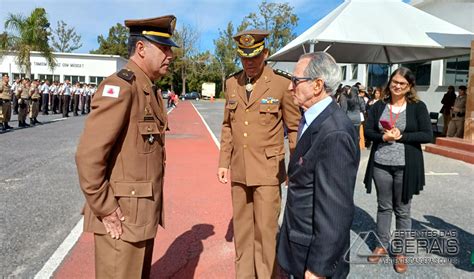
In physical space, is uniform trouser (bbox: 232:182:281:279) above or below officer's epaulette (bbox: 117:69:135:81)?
below

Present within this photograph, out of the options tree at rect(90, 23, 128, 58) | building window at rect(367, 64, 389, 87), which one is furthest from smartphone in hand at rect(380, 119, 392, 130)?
tree at rect(90, 23, 128, 58)

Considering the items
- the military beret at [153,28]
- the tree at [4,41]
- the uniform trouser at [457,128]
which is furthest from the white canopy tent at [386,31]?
the tree at [4,41]

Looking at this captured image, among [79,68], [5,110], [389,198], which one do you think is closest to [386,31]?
[389,198]

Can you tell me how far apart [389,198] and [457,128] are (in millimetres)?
9558

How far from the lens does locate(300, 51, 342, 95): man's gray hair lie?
1975 millimetres

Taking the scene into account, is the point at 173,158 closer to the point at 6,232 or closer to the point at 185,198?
the point at 185,198

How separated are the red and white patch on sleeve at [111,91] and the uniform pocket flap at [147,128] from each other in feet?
0.71

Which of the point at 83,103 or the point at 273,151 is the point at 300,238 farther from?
the point at 83,103

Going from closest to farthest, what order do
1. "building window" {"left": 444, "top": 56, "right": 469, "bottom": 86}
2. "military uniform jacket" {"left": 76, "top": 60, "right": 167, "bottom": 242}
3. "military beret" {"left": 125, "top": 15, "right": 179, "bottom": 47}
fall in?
"military uniform jacket" {"left": 76, "top": 60, "right": 167, "bottom": 242}, "military beret" {"left": 125, "top": 15, "right": 179, "bottom": 47}, "building window" {"left": 444, "top": 56, "right": 469, "bottom": 86}

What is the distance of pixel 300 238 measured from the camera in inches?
77.9

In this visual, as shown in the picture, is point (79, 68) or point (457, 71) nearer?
point (457, 71)

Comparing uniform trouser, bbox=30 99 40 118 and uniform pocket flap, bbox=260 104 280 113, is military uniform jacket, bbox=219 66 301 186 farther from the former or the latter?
uniform trouser, bbox=30 99 40 118

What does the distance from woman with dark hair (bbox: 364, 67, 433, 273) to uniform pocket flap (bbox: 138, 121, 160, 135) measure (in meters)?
2.45

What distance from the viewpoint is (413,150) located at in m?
3.68
